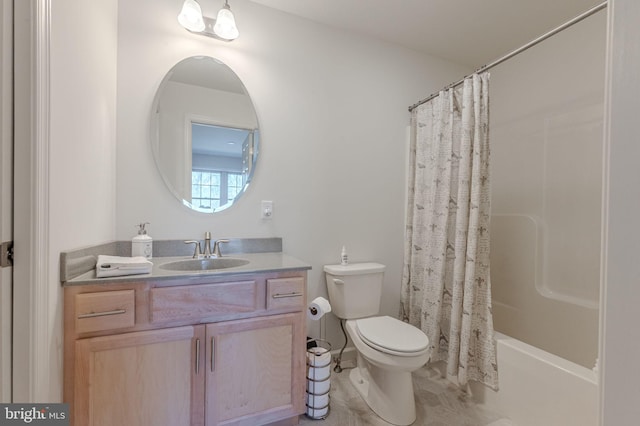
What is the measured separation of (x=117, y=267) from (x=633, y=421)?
1560 mm

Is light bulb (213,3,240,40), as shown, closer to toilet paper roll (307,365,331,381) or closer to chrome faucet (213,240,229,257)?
chrome faucet (213,240,229,257)

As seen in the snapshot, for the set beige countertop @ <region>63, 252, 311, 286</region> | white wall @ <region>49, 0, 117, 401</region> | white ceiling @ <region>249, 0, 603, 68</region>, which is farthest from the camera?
white ceiling @ <region>249, 0, 603, 68</region>

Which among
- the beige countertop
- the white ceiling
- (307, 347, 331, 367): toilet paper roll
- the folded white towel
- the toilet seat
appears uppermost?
the white ceiling

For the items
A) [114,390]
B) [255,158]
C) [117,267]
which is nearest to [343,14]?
[255,158]

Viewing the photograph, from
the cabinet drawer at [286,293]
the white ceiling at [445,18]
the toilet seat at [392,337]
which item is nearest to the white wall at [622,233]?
the toilet seat at [392,337]

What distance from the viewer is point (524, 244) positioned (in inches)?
88.3

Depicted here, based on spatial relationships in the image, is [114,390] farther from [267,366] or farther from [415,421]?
[415,421]

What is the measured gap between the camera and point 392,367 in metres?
1.49

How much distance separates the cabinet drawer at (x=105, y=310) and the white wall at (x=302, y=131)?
551 mm

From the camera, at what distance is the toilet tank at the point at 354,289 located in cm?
193

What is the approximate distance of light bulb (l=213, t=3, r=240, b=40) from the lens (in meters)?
1.67

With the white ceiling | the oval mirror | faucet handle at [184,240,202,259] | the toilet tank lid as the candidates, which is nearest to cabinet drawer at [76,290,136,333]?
faucet handle at [184,240,202,259]

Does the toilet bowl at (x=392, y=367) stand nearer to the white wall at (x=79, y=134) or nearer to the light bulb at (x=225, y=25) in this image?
the white wall at (x=79, y=134)

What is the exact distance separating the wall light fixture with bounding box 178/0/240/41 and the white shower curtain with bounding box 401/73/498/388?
146 cm
